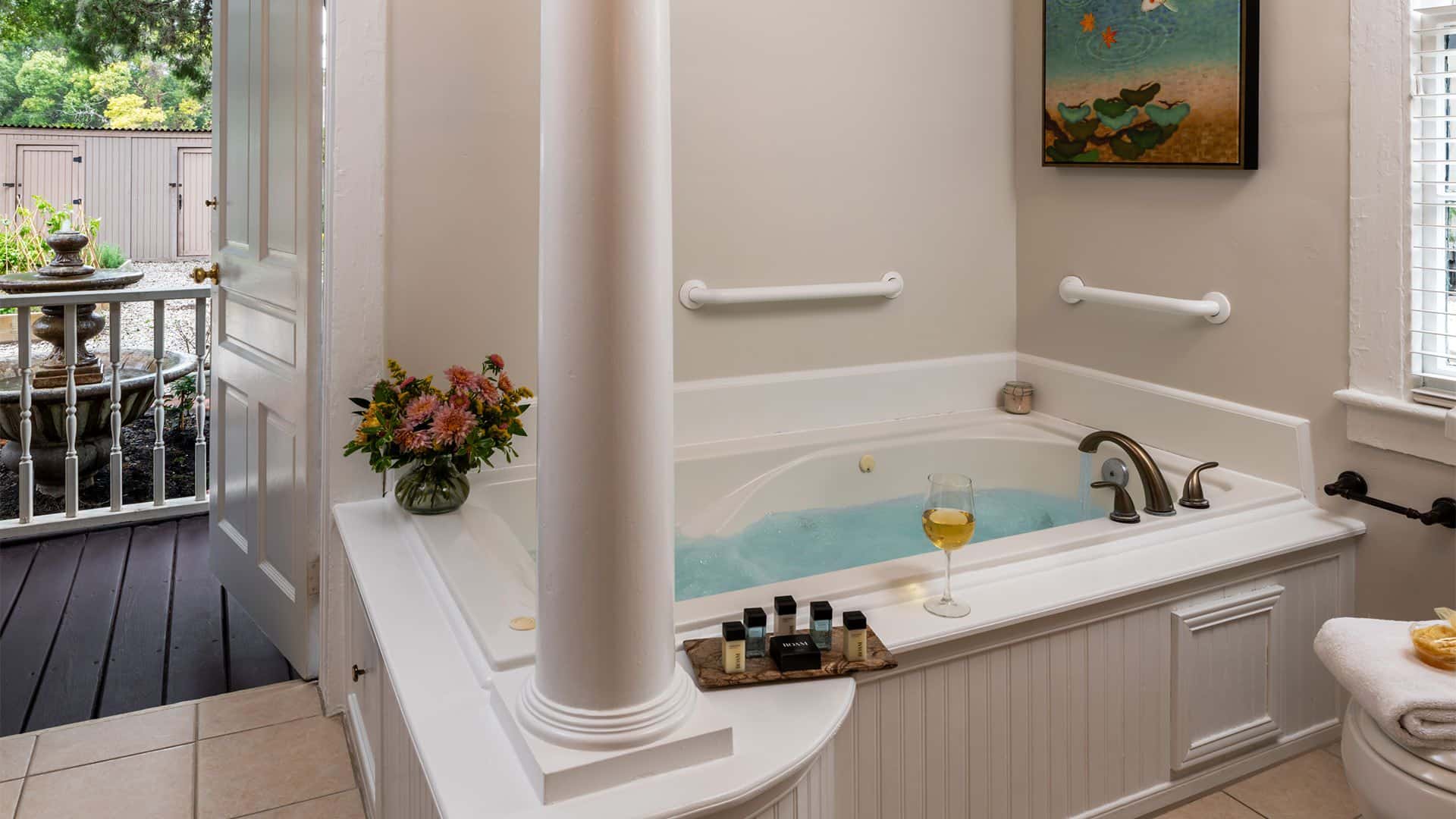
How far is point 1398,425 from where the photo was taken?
2.16m

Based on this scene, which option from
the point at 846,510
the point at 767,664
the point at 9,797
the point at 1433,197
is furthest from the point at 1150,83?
the point at 9,797

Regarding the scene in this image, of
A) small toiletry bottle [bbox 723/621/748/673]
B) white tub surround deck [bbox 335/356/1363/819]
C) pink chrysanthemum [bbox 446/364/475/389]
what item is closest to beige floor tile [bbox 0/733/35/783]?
white tub surround deck [bbox 335/356/1363/819]

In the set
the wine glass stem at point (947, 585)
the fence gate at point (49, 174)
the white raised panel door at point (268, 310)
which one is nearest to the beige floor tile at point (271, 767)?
the white raised panel door at point (268, 310)

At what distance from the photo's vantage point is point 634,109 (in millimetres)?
1189

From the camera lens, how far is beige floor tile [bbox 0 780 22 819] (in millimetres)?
2035

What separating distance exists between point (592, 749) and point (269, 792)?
47.9 inches

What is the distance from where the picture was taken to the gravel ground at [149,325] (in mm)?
6618

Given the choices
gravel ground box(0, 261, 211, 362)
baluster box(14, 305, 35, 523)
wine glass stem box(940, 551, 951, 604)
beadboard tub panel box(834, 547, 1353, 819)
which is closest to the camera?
beadboard tub panel box(834, 547, 1353, 819)

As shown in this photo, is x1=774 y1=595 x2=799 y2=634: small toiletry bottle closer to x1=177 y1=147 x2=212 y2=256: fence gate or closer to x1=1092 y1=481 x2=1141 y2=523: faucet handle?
x1=1092 y1=481 x2=1141 y2=523: faucet handle

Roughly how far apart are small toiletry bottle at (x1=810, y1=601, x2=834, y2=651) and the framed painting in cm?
162

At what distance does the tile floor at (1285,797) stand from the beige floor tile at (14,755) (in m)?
2.38

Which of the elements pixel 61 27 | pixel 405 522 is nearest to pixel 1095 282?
pixel 405 522

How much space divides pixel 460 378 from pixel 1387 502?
6.69ft

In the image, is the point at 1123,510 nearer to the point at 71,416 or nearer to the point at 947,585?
the point at 947,585
